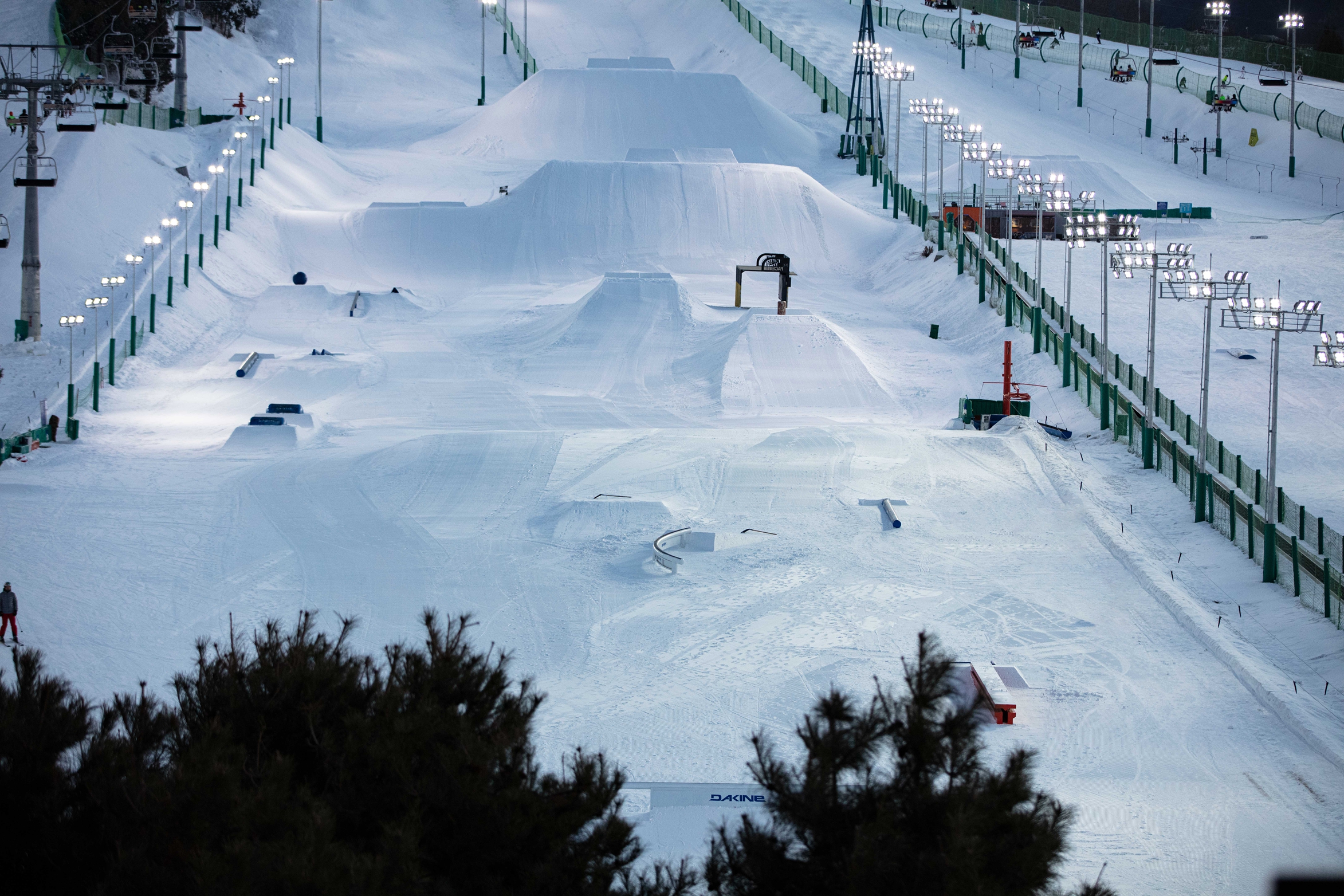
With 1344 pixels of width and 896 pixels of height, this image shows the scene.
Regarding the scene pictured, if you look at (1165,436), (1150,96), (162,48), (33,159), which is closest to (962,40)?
(1150,96)

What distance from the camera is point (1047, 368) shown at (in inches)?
1193

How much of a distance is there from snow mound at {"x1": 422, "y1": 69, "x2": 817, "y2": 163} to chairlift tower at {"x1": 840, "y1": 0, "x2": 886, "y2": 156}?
1589 mm

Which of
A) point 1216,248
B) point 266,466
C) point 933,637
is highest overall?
point 1216,248

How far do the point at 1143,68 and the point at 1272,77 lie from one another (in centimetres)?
536

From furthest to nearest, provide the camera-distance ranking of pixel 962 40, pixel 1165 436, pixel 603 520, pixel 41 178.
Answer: pixel 962 40 < pixel 41 178 < pixel 1165 436 < pixel 603 520

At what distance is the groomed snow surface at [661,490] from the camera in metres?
14.5

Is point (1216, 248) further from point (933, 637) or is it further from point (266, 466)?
point (933, 637)

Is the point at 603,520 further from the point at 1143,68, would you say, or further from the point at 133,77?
the point at 1143,68

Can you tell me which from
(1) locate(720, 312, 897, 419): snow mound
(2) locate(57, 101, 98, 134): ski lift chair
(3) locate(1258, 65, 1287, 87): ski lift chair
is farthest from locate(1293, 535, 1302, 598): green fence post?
(3) locate(1258, 65, 1287, 87): ski lift chair

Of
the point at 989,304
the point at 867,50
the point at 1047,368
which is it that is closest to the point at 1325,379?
the point at 1047,368

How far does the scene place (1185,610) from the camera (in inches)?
703

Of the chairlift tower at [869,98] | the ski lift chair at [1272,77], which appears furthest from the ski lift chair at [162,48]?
the ski lift chair at [1272,77]

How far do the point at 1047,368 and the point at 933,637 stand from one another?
24667mm

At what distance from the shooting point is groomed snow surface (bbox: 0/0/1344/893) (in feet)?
47.5
